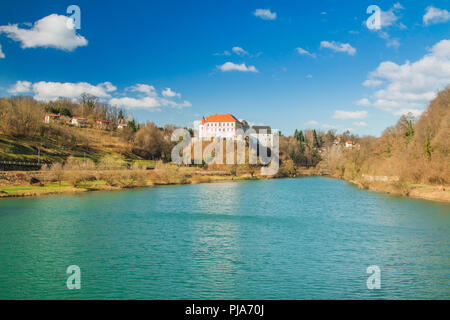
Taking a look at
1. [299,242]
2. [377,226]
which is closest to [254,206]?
[377,226]

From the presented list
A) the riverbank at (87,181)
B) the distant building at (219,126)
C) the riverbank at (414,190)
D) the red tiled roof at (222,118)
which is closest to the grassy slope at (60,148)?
the riverbank at (87,181)

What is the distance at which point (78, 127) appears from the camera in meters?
110

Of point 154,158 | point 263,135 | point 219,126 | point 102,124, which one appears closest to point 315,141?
point 263,135

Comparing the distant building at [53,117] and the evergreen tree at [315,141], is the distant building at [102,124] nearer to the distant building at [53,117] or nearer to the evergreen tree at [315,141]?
the distant building at [53,117]

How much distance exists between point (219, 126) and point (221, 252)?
10384cm

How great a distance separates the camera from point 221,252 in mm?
17812

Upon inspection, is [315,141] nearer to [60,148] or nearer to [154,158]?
[154,158]

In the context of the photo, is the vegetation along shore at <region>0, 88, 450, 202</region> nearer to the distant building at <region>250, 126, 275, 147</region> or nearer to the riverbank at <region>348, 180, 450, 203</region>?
the riverbank at <region>348, 180, 450, 203</region>

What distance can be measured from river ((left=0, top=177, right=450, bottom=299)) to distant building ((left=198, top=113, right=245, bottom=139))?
286 ft

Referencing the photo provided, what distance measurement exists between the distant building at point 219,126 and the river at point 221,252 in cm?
8725

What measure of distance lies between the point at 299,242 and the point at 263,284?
7209 mm

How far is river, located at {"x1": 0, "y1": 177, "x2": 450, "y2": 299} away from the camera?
1303cm

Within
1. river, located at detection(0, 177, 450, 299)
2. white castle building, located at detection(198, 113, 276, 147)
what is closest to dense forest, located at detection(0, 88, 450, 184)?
white castle building, located at detection(198, 113, 276, 147)

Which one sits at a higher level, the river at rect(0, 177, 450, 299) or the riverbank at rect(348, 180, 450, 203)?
the riverbank at rect(348, 180, 450, 203)
